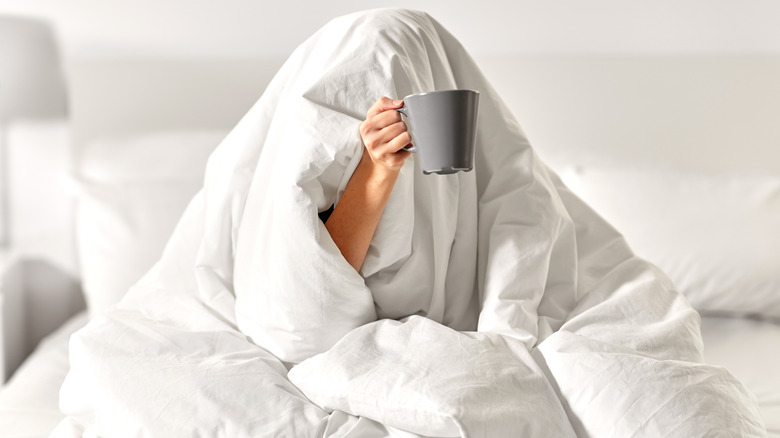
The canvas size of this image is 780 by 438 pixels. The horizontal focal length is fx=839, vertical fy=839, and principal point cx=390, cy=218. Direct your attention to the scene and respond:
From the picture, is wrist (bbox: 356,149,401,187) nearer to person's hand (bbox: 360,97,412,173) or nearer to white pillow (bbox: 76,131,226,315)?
person's hand (bbox: 360,97,412,173)

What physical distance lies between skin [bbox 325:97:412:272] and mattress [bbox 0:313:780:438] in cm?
59

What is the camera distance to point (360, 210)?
1139 mm

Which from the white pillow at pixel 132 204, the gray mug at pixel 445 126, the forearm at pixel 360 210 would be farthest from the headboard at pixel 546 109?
the gray mug at pixel 445 126

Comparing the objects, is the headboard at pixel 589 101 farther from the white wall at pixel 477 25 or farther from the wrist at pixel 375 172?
the wrist at pixel 375 172

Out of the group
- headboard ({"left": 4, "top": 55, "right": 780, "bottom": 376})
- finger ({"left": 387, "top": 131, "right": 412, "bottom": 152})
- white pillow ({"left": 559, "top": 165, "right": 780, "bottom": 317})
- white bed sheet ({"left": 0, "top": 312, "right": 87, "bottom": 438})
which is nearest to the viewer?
finger ({"left": 387, "top": 131, "right": 412, "bottom": 152})

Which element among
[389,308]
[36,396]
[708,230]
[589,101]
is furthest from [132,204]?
[708,230]

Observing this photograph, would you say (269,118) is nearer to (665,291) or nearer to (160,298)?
(160,298)

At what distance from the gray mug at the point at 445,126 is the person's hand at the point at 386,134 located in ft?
0.29

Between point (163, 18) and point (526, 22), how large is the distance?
38.7 inches

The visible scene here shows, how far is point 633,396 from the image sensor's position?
95cm

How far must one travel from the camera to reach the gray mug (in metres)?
0.92

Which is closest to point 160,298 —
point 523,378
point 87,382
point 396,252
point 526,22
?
point 87,382

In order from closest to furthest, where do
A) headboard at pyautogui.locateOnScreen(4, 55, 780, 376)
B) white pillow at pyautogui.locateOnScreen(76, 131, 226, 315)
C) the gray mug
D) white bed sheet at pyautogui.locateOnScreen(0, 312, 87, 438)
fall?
1. the gray mug
2. white bed sheet at pyautogui.locateOnScreen(0, 312, 87, 438)
3. white pillow at pyautogui.locateOnScreen(76, 131, 226, 315)
4. headboard at pyautogui.locateOnScreen(4, 55, 780, 376)

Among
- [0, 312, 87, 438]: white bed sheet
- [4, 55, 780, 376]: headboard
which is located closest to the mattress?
[0, 312, 87, 438]: white bed sheet
